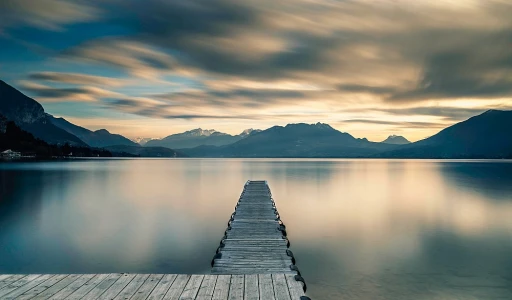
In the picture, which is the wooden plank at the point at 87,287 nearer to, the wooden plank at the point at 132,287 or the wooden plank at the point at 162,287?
the wooden plank at the point at 132,287

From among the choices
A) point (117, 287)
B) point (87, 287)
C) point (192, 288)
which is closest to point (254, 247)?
point (192, 288)

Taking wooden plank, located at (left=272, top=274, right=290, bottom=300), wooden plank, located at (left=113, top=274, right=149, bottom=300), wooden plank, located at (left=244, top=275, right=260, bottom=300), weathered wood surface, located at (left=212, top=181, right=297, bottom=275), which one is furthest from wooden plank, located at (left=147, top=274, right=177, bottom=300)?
weathered wood surface, located at (left=212, top=181, right=297, bottom=275)

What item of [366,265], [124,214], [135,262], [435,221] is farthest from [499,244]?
[124,214]

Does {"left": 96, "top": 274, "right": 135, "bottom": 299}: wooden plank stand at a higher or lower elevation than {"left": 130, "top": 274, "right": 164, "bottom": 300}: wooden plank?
lower

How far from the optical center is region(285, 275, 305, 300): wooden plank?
8.07 meters

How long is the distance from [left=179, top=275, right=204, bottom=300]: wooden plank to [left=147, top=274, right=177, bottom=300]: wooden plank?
1.36 ft

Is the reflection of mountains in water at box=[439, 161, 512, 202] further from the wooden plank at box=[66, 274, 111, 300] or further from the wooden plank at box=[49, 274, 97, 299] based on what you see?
the wooden plank at box=[49, 274, 97, 299]

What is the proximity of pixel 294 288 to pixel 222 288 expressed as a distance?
5.27 ft

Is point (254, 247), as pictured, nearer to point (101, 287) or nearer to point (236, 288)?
point (236, 288)

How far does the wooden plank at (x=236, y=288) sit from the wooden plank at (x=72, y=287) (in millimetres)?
3404

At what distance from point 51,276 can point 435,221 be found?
85.4ft

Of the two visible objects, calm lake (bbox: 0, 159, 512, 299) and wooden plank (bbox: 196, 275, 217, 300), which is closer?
wooden plank (bbox: 196, 275, 217, 300)

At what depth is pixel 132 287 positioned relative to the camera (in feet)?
Result: 27.8

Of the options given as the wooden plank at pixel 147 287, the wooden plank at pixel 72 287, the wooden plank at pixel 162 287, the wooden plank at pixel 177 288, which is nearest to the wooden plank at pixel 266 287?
the wooden plank at pixel 177 288
